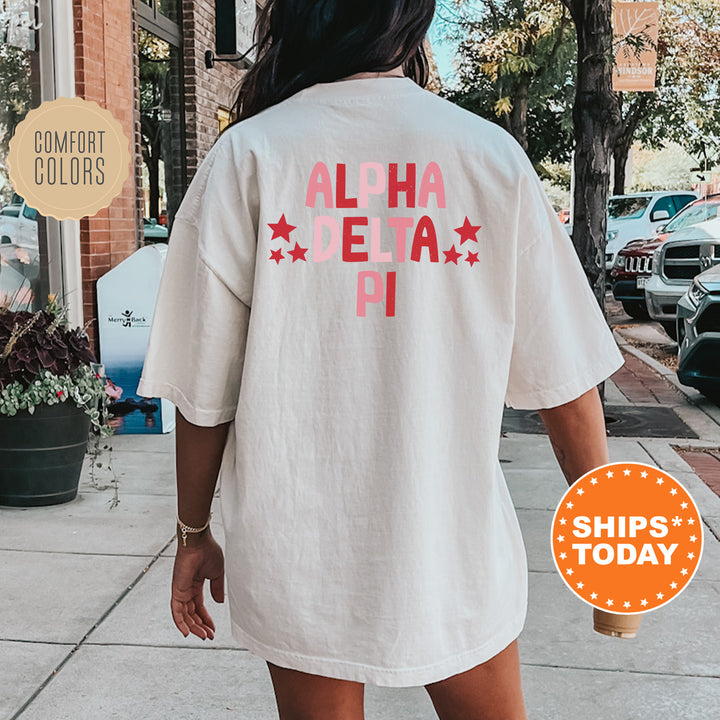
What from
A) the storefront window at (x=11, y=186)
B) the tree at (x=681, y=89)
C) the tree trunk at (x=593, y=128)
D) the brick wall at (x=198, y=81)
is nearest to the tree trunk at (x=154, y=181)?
the brick wall at (x=198, y=81)

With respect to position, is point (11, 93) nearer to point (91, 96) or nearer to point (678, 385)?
point (91, 96)

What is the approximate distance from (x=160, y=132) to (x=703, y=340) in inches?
220

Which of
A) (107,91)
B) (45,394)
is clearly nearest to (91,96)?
(107,91)

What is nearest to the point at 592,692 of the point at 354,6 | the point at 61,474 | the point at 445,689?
the point at 445,689

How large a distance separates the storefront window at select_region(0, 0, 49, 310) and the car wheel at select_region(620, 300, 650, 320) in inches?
464

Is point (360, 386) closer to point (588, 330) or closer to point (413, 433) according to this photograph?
point (413, 433)

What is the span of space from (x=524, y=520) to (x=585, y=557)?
3198 millimetres

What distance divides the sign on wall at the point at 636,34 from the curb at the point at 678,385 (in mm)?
3323

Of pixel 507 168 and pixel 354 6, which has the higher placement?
pixel 354 6

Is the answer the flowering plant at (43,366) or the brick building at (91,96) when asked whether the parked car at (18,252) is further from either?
the flowering plant at (43,366)

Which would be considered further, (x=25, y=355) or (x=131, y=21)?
(x=131, y=21)

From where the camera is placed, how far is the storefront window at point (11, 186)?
6734 millimetres

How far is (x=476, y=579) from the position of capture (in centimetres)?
163

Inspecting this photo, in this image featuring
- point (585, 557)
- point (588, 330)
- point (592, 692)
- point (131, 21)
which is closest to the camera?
point (588, 330)
